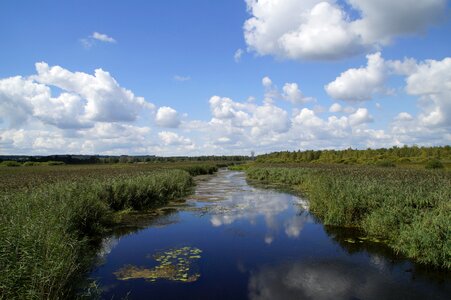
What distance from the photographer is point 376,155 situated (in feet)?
247

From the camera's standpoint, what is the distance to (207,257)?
11.0 meters

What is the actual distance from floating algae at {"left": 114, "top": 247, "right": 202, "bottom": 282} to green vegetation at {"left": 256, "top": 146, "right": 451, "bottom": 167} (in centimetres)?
4541

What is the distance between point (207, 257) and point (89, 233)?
492cm

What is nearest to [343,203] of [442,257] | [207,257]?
[442,257]

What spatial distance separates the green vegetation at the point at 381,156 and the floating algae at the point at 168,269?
45.4 m

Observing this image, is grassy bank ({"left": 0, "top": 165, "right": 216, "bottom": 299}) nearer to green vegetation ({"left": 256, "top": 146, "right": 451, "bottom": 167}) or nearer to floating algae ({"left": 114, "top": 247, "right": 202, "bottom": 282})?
floating algae ({"left": 114, "top": 247, "right": 202, "bottom": 282})

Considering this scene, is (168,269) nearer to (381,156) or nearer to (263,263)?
(263,263)

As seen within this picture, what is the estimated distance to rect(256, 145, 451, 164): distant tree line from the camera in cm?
6143

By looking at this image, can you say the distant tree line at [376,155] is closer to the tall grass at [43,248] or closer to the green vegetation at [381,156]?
the green vegetation at [381,156]

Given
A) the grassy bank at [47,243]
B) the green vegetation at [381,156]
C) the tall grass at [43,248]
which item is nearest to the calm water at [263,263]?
the grassy bank at [47,243]

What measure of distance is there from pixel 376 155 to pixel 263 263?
7237cm

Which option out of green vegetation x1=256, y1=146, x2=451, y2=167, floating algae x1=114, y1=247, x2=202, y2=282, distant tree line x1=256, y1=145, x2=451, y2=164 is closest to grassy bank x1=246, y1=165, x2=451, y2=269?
floating algae x1=114, y1=247, x2=202, y2=282

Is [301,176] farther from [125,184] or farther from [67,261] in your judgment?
[67,261]

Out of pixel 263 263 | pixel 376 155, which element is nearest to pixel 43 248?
pixel 263 263
